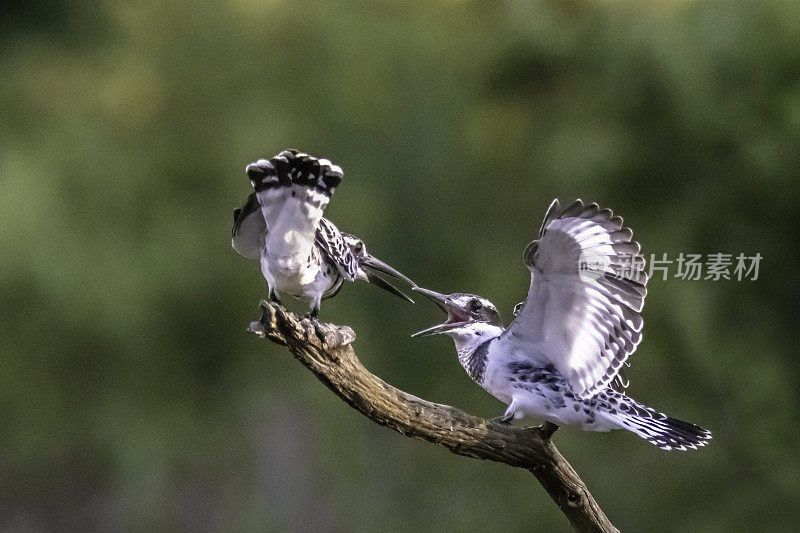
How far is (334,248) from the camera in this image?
1811 millimetres

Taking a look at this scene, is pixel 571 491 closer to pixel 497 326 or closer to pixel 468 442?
pixel 468 442

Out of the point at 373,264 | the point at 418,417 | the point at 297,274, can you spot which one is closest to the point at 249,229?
the point at 297,274

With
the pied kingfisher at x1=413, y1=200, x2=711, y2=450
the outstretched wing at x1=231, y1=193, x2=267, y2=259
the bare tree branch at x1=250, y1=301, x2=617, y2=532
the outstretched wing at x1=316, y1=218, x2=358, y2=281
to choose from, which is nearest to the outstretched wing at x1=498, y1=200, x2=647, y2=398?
the pied kingfisher at x1=413, y1=200, x2=711, y2=450

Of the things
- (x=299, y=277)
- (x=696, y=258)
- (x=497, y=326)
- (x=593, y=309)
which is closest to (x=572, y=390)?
(x=593, y=309)

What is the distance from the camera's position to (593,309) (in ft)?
5.31

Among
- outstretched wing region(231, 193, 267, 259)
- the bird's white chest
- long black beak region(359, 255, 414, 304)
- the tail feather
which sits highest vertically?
long black beak region(359, 255, 414, 304)

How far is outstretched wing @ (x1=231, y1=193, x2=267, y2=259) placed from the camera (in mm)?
1733

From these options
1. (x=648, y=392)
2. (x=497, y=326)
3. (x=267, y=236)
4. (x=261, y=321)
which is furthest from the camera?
(x=648, y=392)

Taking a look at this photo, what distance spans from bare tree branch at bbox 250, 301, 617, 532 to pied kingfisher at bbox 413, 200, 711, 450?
6 cm

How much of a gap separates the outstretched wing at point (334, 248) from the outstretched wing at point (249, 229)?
0.10 metres

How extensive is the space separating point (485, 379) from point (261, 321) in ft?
1.49

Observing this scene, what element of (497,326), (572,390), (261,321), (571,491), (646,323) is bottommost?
(261,321)

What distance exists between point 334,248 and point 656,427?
25.9 inches

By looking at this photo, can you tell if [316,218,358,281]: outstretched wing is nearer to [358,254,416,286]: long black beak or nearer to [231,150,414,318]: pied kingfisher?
[231,150,414,318]: pied kingfisher
